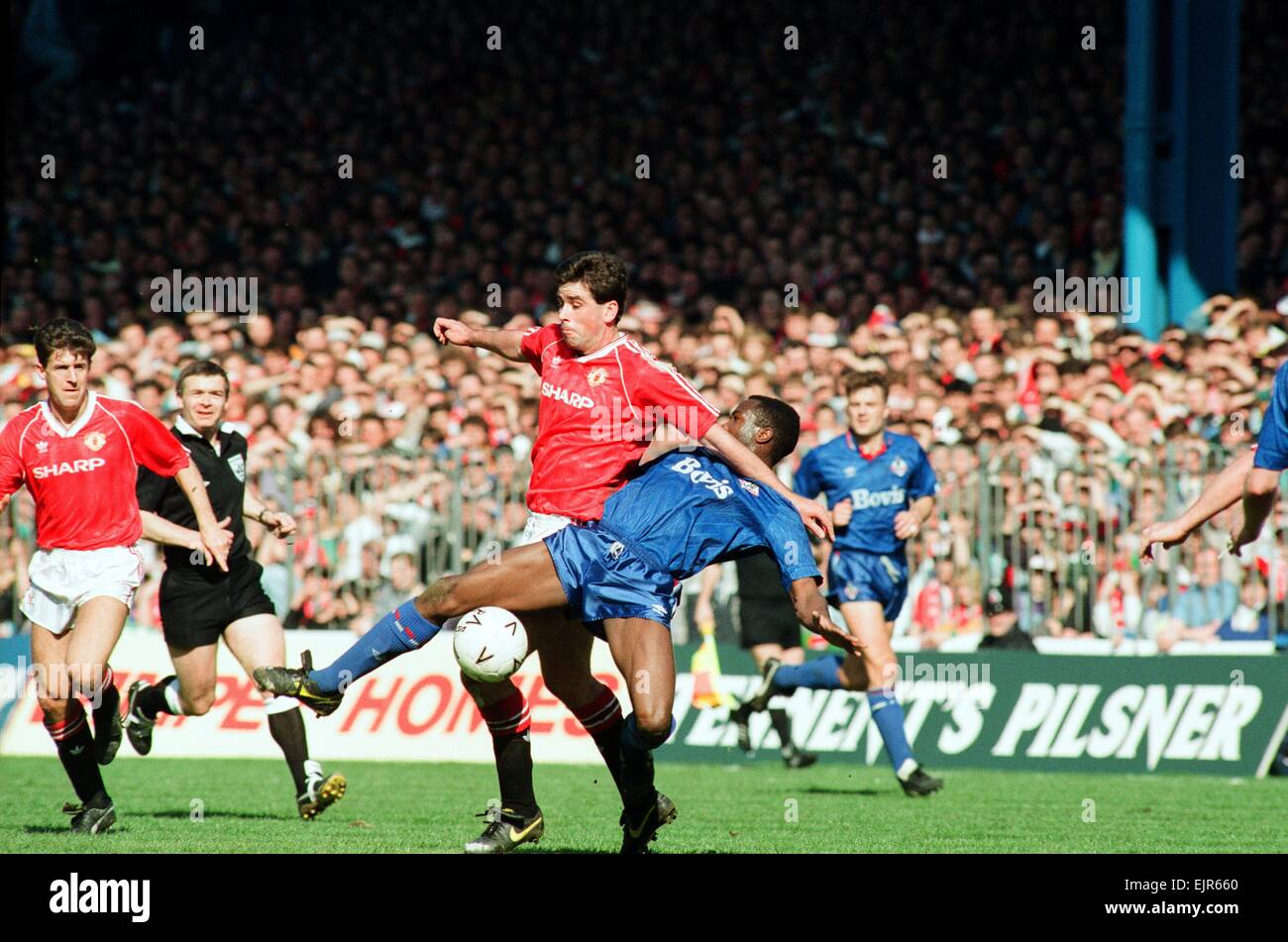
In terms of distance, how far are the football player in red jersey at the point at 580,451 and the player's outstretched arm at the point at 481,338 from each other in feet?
0.79

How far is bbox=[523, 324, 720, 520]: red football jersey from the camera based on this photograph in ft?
25.5

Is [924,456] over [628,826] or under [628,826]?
over

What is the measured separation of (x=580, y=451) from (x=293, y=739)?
263 centimetres

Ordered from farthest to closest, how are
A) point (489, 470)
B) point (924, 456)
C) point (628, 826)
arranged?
point (489, 470) → point (924, 456) → point (628, 826)

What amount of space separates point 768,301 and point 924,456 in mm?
6018

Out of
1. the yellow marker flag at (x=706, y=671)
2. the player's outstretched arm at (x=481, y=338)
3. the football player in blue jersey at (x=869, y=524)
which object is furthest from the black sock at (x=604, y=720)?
the yellow marker flag at (x=706, y=671)

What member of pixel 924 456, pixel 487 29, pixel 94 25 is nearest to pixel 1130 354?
pixel 924 456

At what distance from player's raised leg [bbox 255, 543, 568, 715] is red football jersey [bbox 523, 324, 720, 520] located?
0.39 metres

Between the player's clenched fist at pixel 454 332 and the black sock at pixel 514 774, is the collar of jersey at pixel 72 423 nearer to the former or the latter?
the player's clenched fist at pixel 454 332

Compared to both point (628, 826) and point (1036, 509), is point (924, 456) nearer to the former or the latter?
point (1036, 509)

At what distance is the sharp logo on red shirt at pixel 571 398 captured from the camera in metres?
7.79

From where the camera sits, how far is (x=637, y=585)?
741cm

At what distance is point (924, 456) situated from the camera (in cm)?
1160
